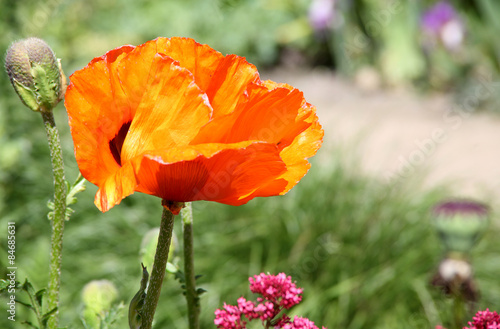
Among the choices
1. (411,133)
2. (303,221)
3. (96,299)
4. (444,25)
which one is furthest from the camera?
(444,25)

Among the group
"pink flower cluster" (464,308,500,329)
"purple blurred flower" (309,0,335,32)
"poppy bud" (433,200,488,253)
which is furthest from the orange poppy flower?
"purple blurred flower" (309,0,335,32)

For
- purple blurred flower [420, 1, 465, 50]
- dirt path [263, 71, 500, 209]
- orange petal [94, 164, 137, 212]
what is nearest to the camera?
orange petal [94, 164, 137, 212]

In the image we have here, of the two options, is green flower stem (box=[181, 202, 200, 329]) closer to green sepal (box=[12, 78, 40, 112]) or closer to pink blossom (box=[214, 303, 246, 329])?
pink blossom (box=[214, 303, 246, 329])

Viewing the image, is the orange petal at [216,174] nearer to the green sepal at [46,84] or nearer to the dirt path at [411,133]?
the green sepal at [46,84]

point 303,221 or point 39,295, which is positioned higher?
point 303,221

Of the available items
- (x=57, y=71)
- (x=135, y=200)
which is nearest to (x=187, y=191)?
(x=57, y=71)

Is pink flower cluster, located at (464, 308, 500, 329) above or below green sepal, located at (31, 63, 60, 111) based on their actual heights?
below

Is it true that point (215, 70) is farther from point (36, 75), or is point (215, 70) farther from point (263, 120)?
point (36, 75)

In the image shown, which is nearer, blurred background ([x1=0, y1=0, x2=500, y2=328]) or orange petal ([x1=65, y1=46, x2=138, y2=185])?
orange petal ([x1=65, y1=46, x2=138, y2=185])

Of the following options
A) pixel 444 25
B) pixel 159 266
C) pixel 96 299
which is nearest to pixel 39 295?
pixel 159 266
